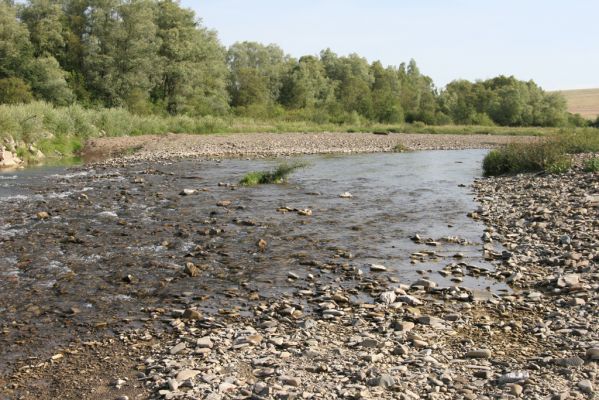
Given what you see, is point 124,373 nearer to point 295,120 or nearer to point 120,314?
point 120,314

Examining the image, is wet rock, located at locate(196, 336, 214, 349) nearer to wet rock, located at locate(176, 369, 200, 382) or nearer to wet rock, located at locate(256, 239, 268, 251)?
wet rock, located at locate(176, 369, 200, 382)

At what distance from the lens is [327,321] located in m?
8.74

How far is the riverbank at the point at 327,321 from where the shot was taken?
21.7 feet

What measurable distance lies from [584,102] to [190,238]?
147 meters

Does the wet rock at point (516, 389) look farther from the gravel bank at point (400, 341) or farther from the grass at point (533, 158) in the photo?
the grass at point (533, 158)

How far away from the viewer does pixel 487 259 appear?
1230 centimetres

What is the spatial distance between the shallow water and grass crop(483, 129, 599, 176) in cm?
320

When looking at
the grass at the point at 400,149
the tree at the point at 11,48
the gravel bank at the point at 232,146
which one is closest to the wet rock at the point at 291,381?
the gravel bank at the point at 232,146

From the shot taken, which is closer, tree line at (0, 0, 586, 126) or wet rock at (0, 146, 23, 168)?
wet rock at (0, 146, 23, 168)

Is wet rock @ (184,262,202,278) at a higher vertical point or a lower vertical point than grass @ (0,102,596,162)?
lower

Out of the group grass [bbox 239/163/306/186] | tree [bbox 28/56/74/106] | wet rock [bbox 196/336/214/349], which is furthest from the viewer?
tree [bbox 28/56/74/106]

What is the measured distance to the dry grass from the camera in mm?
115625

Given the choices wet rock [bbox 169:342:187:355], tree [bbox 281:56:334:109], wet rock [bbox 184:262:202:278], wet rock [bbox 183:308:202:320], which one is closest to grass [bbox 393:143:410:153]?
wet rock [bbox 184:262:202:278]

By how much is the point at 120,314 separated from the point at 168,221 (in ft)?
24.8
